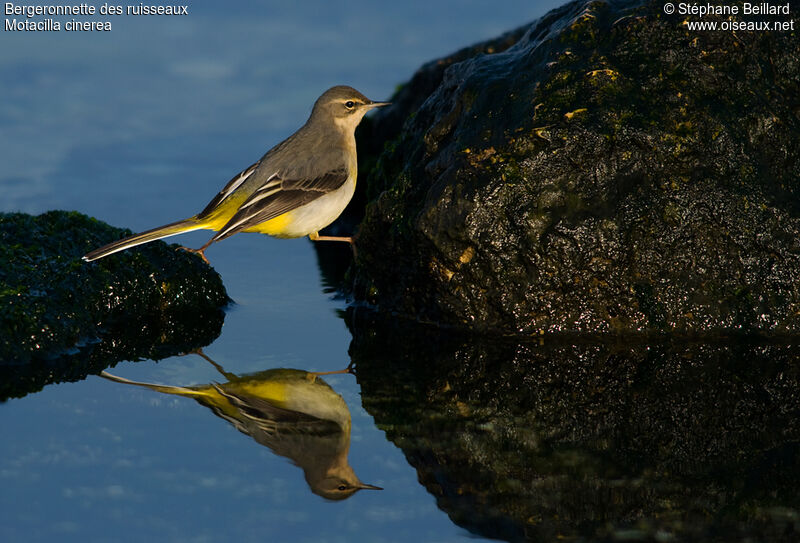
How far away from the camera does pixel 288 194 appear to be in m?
8.18

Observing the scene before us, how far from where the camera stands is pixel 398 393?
22.4 ft

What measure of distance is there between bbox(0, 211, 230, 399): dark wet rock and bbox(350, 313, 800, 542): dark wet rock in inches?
66.2

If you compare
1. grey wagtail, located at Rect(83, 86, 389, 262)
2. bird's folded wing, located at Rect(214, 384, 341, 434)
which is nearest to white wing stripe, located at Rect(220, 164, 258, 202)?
grey wagtail, located at Rect(83, 86, 389, 262)

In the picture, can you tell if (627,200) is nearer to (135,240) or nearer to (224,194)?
(224,194)

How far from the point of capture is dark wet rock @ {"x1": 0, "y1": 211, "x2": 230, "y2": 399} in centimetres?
721

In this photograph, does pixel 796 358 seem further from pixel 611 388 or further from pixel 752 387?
pixel 611 388

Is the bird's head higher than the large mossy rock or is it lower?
higher

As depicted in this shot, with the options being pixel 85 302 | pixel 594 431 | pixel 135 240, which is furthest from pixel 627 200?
pixel 85 302

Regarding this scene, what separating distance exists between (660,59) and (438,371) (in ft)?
11.2

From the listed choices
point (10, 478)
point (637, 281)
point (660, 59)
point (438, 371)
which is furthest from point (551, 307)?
point (10, 478)

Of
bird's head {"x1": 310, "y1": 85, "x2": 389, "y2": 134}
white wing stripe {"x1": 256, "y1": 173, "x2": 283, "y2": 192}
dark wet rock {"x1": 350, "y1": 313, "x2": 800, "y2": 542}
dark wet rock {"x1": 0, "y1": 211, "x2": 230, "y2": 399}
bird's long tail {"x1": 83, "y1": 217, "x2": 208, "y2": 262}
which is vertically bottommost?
dark wet rock {"x1": 350, "y1": 313, "x2": 800, "y2": 542}

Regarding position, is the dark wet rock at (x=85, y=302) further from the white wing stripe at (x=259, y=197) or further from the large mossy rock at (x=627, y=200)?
the large mossy rock at (x=627, y=200)

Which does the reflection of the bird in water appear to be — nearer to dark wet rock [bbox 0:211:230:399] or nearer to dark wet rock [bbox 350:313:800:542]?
dark wet rock [bbox 350:313:800:542]

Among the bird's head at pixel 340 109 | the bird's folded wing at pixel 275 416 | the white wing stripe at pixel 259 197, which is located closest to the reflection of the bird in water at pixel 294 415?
the bird's folded wing at pixel 275 416
